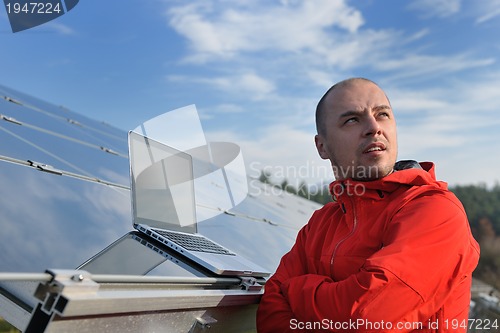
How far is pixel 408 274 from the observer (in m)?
1.65

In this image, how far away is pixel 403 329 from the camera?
170cm

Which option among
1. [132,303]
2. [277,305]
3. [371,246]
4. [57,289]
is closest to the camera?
[57,289]

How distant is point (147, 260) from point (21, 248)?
49cm

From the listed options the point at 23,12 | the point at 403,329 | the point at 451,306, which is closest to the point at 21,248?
the point at 403,329

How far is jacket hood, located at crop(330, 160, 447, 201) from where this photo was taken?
6.34ft

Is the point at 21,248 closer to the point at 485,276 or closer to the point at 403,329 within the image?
the point at 403,329

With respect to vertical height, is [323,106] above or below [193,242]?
above

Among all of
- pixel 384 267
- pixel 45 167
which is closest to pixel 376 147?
pixel 384 267

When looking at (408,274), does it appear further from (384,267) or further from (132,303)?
(132,303)

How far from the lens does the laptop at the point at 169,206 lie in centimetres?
211

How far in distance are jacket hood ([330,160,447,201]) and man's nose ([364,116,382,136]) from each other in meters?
0.18

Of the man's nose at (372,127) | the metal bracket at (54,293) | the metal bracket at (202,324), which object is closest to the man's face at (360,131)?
the man's nose at (372,127)

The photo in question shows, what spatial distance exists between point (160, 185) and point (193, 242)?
0.36 metres

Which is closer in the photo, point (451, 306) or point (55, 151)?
point (451, 306)
